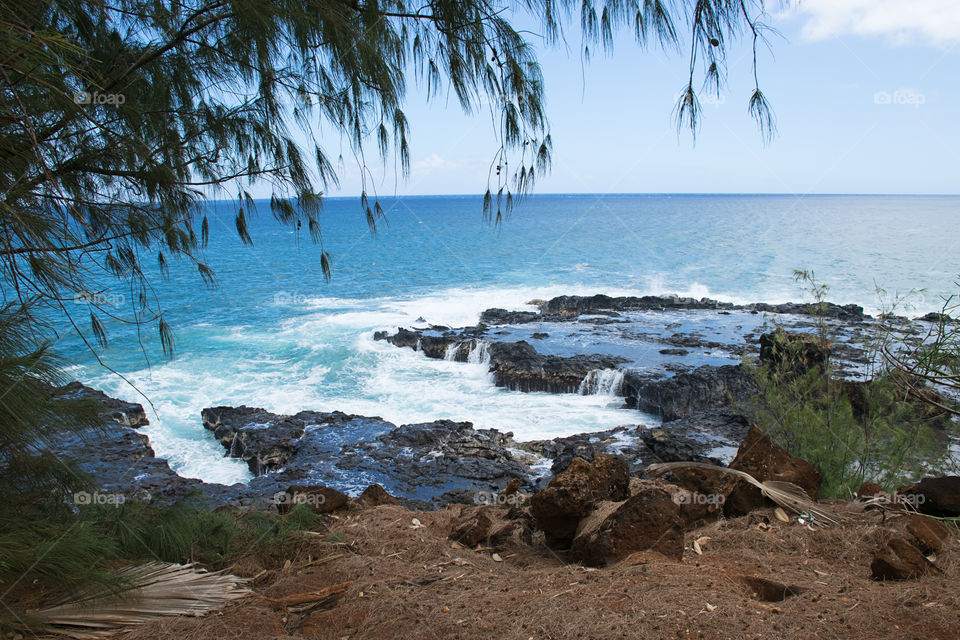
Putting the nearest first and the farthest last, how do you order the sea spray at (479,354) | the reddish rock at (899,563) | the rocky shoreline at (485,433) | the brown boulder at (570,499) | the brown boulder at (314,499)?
the reddish rock at (899,563), the brown boulder at (570,499), the brown boulder at (314,499), the rocky shoreline at (485,433), the sea spray at (479,354)

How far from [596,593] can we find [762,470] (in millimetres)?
2535

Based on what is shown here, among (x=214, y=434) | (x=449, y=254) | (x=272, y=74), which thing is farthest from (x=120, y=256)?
(x=449, y=254)

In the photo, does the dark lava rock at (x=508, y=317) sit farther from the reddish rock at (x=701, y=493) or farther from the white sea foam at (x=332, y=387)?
the reddish rock at (x=701, y=493)

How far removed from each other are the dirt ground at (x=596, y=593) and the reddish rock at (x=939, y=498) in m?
0.32

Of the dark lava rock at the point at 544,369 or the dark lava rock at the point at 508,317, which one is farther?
the dark lava rock at the point at 508,317

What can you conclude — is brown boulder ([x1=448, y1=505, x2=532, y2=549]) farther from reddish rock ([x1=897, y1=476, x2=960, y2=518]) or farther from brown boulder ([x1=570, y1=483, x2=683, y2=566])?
reddish rock ([x1=897, y1=476, x2=960, y2=518])

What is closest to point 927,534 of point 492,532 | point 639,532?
point 639,532

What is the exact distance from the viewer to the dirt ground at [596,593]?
2.69 meters

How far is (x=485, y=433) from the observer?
42.9 feet

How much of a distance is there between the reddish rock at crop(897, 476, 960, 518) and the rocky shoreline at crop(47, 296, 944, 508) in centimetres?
286

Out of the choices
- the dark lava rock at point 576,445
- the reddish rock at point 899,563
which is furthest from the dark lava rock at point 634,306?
the reddish rock at point 899,563

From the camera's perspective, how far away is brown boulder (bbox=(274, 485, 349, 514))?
16.0 ft

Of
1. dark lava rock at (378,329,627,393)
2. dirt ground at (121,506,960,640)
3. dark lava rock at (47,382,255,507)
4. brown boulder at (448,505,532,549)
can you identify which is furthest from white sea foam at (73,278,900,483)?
dirt ground at (121,506,960,640)

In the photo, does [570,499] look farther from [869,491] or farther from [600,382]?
[600,382]
